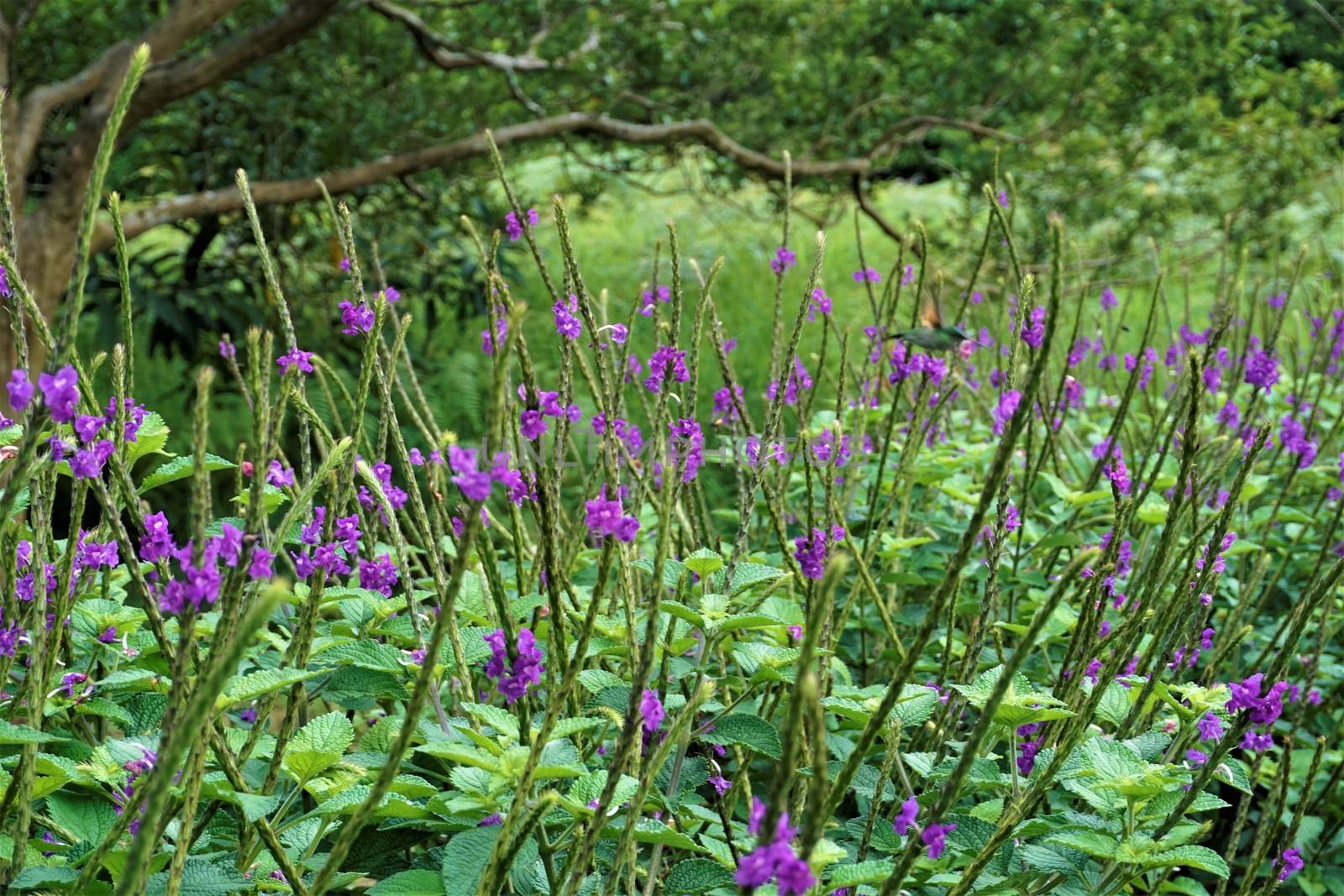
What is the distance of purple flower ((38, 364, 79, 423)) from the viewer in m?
0.75

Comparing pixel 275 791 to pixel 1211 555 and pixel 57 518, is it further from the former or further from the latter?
pixel 57 518

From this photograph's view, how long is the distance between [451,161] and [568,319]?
3.86 meters

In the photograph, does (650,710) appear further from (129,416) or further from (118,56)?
(118,56)

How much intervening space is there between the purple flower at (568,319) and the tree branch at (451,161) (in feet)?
10.4

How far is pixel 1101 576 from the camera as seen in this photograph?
49.0 inches

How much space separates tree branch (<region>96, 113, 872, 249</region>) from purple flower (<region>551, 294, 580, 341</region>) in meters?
3.19

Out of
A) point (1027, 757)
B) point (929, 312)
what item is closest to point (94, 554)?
point (1027, 757)

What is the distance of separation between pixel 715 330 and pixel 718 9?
12.5 feet

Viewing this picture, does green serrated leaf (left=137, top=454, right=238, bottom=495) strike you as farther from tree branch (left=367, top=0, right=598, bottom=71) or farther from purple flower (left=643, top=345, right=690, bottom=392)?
tree branch (left=367, top=0, right=598, bottom=71)

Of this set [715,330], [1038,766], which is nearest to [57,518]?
[715,330]

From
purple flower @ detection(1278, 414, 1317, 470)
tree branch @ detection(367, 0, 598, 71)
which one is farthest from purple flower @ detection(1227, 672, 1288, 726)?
tree branch @ detection(367, 0, 598, 71)

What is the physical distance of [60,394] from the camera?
75 cm

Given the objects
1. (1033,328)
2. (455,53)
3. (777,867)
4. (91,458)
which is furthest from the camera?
(455,53)

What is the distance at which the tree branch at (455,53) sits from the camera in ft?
15.4
